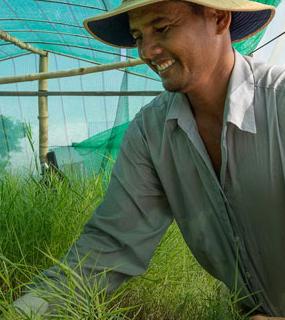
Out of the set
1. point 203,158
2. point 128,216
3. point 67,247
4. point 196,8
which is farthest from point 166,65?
point 67,247

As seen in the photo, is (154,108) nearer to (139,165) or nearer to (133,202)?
(139,165)

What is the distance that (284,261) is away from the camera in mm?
1535

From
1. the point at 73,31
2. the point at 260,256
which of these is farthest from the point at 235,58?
the point at 73,31

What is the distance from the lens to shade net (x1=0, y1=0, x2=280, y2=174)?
411 centimetres

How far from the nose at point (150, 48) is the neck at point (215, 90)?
0.46 ft

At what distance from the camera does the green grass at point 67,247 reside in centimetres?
165

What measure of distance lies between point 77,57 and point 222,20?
491cm

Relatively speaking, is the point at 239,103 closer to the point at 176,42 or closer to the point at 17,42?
the point at 176,42

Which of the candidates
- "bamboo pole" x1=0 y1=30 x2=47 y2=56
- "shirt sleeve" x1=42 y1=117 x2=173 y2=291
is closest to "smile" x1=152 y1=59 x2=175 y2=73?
"shirt sleeve" x1=42 y1=117 x2=173 y2=291

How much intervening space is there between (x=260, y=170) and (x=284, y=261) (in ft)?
0.89

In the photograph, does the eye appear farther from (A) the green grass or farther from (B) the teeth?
(A) the green grass

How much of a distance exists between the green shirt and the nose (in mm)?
190

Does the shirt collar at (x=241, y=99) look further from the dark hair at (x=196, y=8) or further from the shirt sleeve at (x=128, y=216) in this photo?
the shirt sleeve at (x=128, y=216)

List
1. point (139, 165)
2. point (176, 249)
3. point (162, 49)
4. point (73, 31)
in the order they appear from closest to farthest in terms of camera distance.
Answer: point (162, 49)
point (139, 165)
point (176, 249)
point (73, 31)
